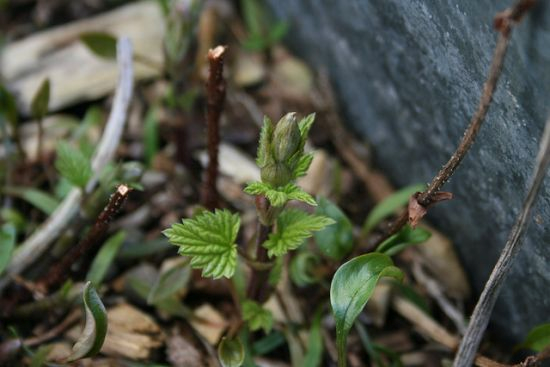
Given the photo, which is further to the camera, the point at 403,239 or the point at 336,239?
the point at 336,239

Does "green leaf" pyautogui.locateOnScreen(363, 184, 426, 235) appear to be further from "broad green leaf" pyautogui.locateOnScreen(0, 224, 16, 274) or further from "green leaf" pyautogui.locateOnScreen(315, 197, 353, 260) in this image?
"broad green leaf" pyautogui.locateOnScreen(0, 224, 16, 274)

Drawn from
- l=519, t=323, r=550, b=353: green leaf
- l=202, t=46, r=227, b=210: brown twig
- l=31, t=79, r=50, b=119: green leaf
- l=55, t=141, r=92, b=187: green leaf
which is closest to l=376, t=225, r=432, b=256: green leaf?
l=519, t=323, r=550, b=353: green leaf

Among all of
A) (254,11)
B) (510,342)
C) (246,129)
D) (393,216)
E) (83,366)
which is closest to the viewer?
(83,366)

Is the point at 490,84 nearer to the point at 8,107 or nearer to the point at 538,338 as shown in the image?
the point at 538,338

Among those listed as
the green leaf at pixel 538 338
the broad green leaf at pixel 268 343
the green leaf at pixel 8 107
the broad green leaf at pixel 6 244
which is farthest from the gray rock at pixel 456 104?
the broad green leaf at pixel 6 244

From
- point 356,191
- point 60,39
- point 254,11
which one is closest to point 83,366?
point 356,191

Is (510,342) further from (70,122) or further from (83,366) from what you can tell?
(70,122)

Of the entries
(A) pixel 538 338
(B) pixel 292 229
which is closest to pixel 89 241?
(B) pixel 292 229
